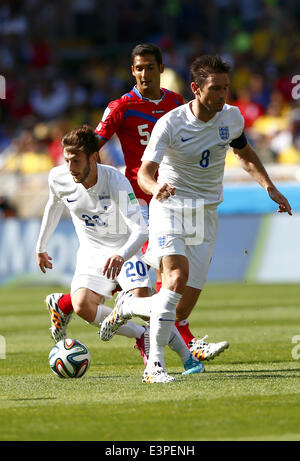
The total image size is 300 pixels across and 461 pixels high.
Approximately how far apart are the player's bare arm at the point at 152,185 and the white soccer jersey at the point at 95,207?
73cm

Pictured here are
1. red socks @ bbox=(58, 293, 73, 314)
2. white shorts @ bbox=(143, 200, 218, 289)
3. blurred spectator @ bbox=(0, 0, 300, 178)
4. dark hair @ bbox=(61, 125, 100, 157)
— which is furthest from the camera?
blurred spectator @ bbox=(0, 0, 300, 178)

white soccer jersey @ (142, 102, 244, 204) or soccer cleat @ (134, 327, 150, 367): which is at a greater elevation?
white soccer jersey @ (142, 102, 244, 204)

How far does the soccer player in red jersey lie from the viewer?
27.1 ft

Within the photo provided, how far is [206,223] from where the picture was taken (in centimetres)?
742

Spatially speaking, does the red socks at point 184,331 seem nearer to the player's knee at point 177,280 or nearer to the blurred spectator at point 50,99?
the player's knee at point 177,280

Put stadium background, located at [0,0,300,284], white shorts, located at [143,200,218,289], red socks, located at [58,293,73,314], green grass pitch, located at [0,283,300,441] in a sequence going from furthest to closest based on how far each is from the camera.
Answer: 1. stadium background, located at [0,0,300,284]
2. red socks, located at [58,293,73,314]
3. white shorts, located at [143,200,218,289]
4. green grass pitch, located at [0,283,300,441]

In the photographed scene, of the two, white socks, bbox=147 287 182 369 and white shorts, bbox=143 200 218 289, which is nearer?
white socks, bbox=147 287 182 369

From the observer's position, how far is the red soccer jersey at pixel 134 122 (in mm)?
8375

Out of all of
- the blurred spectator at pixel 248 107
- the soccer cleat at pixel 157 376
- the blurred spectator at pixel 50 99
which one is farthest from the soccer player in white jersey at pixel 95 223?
the blurred spectator at pixel 50 99

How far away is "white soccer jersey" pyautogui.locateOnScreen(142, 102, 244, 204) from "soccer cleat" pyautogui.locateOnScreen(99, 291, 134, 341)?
92 centimetres

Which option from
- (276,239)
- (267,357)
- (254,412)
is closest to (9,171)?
(276,239)

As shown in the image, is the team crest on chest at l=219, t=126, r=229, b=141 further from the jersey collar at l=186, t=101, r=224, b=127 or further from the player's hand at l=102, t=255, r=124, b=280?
the player's hand at l=102, t=255, r=124, b=280

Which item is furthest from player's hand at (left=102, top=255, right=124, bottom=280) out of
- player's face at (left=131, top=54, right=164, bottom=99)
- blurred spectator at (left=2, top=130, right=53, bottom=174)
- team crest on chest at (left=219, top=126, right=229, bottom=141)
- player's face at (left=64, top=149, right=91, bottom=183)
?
blurred spectator at (left=2, top=130, right=53, bottom=174)

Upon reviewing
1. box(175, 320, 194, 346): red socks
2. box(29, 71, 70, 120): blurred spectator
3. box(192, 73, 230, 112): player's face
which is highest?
box(29, 71, 70, 120): blurred spectator
